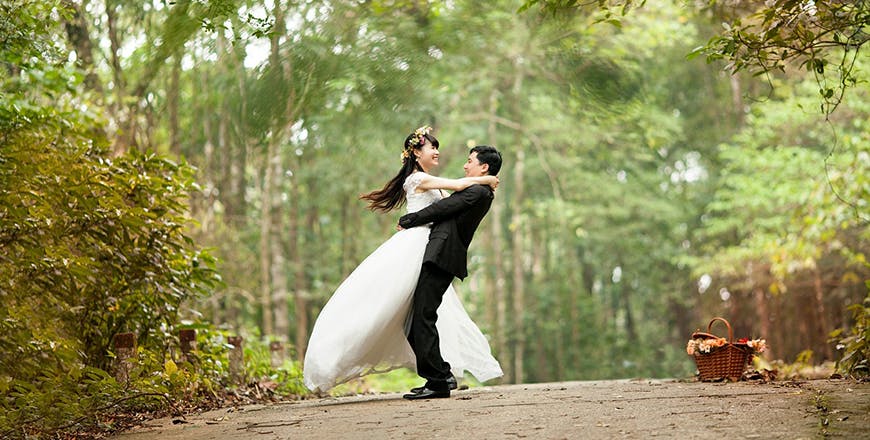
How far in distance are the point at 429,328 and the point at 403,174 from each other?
50.0 inches

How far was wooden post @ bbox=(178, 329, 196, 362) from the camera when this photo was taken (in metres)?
8.19

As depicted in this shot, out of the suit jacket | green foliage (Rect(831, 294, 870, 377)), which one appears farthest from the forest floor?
the suit jacket

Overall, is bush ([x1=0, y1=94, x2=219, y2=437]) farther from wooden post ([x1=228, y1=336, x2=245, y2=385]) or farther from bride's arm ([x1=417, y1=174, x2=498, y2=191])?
bride's arm ([x1=417, y1=174, x2=498, y2=191])

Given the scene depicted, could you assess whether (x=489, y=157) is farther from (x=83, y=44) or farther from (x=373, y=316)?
(x=83, y=44)

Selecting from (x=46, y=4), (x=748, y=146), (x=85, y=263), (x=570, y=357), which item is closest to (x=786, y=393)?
(x=85, y=263)

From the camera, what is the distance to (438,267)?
718cm

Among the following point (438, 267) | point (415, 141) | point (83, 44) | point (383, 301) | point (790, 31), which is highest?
point (83, 44)

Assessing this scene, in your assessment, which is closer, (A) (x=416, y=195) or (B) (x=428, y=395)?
(B) (x=428, y=395)

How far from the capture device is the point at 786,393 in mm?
6066

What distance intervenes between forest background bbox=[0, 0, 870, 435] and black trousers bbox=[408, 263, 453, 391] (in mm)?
1903

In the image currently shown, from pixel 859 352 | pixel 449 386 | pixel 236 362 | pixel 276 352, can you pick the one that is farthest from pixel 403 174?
pixel 276 352

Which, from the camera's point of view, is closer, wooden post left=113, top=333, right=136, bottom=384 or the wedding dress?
wooden post left=113, top=333, right=136, bottom=384

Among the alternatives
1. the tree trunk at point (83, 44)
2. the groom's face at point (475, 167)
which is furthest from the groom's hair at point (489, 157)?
the tree trunk at point (83, 44)

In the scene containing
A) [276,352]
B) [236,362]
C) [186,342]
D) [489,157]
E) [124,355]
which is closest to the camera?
[124,355]
